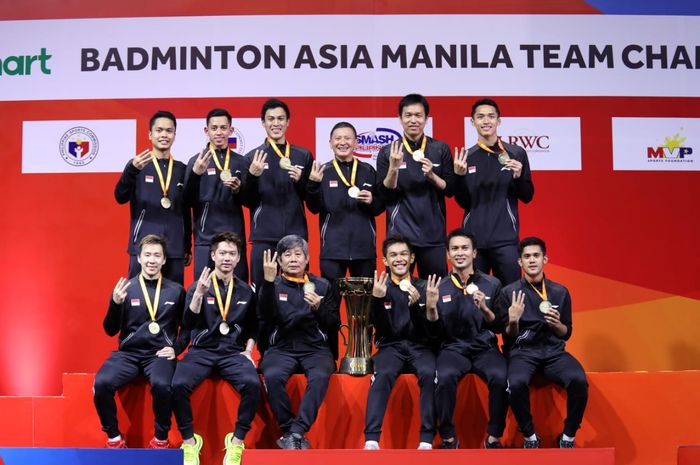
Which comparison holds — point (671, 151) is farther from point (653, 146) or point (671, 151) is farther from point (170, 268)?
point (170, 268)

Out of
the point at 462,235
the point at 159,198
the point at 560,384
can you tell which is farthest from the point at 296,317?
the point at 560,384

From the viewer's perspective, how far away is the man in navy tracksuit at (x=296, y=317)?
4832 mm

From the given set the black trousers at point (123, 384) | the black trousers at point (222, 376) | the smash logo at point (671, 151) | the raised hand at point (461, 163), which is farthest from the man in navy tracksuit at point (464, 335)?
the smash logo at point (671, 151)

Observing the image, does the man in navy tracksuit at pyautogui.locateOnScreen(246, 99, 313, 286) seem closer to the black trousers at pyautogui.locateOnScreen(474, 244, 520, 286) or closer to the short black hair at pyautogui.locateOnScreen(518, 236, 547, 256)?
the black trousers at pyautogui.locateOnScreen(474, 244, 520, 286)

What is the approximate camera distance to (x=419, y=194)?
5289 millimetres

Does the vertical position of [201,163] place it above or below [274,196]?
above

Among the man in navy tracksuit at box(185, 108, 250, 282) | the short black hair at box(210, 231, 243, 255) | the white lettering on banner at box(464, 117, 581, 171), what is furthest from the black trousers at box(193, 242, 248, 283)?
the white lettering on banner at box(464, 117, 581, 171)

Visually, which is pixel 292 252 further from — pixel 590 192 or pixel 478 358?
pixel 590 192

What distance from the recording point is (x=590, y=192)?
7.05 m

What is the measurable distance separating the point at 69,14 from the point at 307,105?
214 cm

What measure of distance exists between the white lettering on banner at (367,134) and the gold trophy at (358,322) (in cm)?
217

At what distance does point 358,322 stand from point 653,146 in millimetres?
3398

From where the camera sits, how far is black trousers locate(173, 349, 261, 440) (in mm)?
4652

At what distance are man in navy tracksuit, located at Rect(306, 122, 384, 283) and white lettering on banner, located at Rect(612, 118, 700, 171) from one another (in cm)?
267
